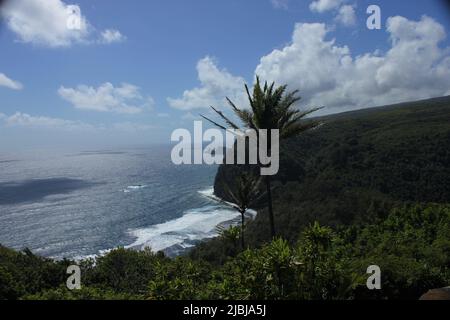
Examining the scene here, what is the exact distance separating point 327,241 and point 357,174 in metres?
71.6

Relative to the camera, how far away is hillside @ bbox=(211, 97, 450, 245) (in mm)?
59406

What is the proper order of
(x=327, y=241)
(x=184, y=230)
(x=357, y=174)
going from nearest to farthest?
(x=327, y=241)
(x=184, y=230)
(x=357, y=174)

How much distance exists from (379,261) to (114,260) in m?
14.4

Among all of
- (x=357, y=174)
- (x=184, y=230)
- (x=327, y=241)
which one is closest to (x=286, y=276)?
(x=327, y=241)

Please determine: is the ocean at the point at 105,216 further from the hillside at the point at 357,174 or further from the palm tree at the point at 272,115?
the palm tree at the point at 272,115

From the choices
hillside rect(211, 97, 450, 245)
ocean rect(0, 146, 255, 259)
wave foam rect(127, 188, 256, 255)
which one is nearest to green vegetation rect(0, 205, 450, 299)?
ocean rect(0, 146, 255, 259)

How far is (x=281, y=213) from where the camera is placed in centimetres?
6481

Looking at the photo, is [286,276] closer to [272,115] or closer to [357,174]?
[272,115]

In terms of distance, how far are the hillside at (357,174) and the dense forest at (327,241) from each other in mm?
217

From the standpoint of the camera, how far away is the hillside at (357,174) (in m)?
59.4

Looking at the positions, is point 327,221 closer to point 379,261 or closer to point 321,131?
point 379,261

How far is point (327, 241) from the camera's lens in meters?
9.59
